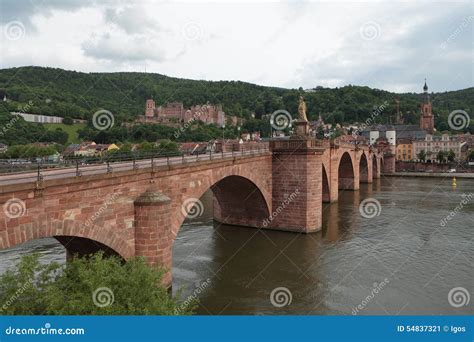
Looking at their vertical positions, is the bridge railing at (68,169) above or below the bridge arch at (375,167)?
above

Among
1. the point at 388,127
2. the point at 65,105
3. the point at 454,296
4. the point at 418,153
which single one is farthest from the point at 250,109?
the point at 454,296

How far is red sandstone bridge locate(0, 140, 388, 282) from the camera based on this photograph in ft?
39.9

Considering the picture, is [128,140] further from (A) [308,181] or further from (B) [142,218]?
(B) [142,218]

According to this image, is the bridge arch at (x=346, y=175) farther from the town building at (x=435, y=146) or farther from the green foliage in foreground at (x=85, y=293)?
the town building at (x=435, y=146)

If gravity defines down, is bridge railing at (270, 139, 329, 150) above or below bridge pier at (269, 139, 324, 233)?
above

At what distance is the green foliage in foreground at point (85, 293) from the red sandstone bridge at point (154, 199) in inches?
45.3

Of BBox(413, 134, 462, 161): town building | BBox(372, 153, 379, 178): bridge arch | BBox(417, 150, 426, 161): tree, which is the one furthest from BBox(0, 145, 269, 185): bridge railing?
BBox(413, 134, 462, 161): town building

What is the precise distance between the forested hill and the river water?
63294mm

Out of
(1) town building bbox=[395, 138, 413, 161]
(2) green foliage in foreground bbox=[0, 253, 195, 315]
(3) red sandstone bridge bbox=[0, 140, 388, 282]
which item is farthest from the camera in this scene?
(1) town building bbox=[395, 138, 413, 161]

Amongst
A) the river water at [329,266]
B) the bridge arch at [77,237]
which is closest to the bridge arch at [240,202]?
the river water at [329,266]

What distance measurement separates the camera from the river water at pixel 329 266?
59.7 feet

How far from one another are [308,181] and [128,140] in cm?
7511

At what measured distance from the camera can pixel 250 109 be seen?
17225cm

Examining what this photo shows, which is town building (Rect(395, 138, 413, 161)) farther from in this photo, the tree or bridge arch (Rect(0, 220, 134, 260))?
bridge arch (Rect(0, 220, 134, 260))
